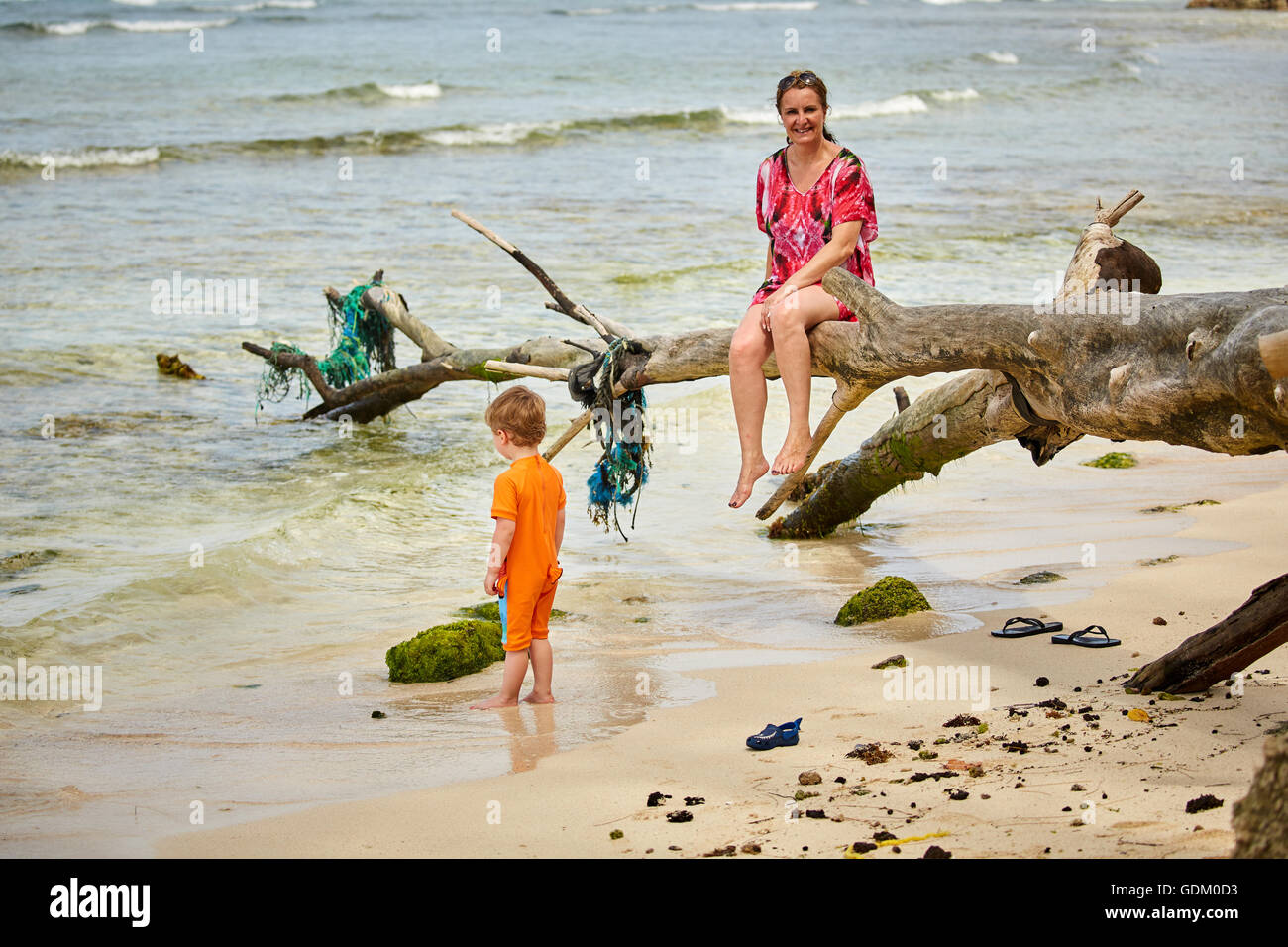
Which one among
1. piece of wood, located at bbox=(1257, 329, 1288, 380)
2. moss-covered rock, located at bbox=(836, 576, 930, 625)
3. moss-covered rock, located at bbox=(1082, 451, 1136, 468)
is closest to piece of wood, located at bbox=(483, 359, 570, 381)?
moss-covered rock, located at bbox=(836, 576, 930, 625)

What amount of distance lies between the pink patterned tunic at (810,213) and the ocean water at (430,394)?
1814mm

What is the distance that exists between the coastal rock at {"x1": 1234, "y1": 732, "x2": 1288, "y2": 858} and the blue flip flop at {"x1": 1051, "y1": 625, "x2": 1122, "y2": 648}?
116 inches

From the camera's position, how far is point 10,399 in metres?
12.0

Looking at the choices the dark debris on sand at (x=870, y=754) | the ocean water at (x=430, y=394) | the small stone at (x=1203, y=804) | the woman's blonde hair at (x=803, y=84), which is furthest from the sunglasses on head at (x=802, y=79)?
the small stone at (x=1203, y=804)

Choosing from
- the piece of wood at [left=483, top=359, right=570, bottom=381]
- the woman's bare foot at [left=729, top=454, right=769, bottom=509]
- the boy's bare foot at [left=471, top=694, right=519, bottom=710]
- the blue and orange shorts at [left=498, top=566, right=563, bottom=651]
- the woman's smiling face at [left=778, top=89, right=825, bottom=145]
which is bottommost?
the boy's bare foot at [left=471, top=694, right=519, bottom=710]

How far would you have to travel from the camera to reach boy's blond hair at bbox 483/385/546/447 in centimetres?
555

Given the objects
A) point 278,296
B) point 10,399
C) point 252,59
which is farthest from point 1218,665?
point 252,59

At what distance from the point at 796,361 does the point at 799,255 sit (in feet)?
1.91

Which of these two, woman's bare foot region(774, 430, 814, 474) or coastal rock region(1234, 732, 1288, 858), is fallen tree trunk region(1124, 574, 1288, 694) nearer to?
woman's bare foot region(774, 430, 814, 474)

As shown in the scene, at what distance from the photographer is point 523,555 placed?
5.75m

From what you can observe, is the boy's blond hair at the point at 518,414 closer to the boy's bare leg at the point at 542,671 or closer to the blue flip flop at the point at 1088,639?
the boy's bare leg at the point at 542,671

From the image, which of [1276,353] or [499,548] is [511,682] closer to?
[499,548]

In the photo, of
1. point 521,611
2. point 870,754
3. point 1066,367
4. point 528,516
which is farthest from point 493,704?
point 1066,367

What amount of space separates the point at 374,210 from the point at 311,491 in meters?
12.0
